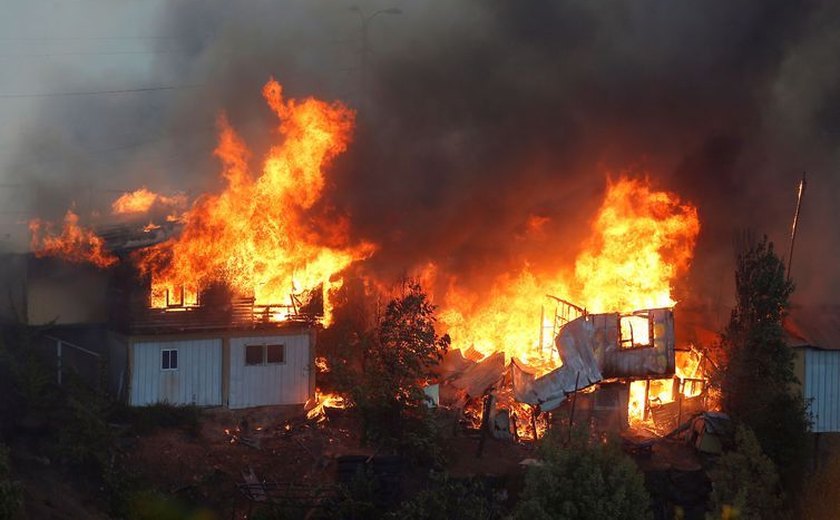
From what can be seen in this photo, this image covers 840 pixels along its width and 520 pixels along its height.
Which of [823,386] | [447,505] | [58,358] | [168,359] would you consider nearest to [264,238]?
[168,359]

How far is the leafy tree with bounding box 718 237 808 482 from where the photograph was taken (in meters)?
19.8

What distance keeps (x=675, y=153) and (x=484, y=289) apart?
27.9ft

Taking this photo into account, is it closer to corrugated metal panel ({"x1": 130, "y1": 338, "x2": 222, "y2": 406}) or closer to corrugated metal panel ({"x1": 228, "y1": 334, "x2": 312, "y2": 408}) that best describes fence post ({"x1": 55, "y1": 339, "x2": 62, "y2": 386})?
corrugated metal panel ({"x1": 130, "y1": 338, "x2": 222, "y2": 406})

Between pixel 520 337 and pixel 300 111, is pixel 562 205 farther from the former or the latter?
pixel 300 111

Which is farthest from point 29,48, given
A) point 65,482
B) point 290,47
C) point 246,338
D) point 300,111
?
point 65,482

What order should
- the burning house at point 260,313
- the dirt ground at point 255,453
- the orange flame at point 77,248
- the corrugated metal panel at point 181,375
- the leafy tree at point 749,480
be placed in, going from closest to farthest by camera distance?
the leafy tree at point 749,480, the dirt ground at point 255,453, the corrugated metal panel at point 181,375, the burning house at point 260,313, the orange flame at point 77,248

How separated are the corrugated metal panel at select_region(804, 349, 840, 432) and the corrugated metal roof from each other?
25 cm

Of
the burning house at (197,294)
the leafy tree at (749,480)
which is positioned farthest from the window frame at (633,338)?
the burning house at (197,294)

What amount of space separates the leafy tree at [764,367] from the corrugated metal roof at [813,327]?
133 cm

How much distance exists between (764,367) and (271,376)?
11.9m

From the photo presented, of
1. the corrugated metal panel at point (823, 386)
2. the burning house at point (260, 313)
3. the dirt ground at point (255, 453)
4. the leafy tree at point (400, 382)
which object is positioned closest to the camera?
the dirt ground at point (255, 453)

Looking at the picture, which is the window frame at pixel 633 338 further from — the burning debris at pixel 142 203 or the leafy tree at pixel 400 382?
the burning debris at pixel 142 203

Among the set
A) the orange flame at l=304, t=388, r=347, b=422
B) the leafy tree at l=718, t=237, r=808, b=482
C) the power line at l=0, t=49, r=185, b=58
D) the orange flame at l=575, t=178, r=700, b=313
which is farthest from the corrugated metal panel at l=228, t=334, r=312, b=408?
the power line at l=0, t=49, r=185, b=58

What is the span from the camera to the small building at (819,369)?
2244 centimetres
